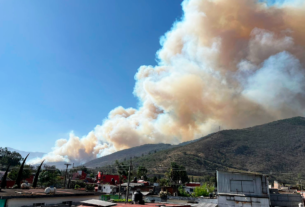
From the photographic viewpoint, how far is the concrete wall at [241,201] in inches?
1328

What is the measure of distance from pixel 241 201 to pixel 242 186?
8.10 ft

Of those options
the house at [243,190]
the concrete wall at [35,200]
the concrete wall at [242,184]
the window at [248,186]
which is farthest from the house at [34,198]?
the window at [248,186]

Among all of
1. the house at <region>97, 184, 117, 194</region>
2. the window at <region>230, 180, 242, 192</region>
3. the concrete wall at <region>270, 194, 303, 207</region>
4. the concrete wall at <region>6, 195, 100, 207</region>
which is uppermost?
the window at <region>230, 180, 242, 192</region>

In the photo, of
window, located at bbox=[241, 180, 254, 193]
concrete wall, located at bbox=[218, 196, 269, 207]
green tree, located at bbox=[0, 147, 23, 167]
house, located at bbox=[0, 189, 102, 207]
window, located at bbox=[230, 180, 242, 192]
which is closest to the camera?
house, located at bbox=[0, 189, 102, 207]

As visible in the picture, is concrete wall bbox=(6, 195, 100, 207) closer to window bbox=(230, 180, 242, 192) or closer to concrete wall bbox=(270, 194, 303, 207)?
window bbox=(230, 180, 242, 192)

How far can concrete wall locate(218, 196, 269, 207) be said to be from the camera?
111 ft

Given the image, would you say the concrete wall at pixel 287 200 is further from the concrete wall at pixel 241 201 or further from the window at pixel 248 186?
the concrete wall at pixel 241 201

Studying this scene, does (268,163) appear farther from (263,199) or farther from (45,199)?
Answer: (45,199)

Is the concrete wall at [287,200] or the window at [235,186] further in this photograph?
the concrete wall at [287,200]

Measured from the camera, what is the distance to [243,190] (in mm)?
36312

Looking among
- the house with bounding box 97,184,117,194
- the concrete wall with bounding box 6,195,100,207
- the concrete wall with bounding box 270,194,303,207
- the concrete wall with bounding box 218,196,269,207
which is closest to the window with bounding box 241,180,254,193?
the concrete wall with bounding box 218,196,269,207

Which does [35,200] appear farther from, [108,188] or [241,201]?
[108,188]

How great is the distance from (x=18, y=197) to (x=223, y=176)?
31004 mm

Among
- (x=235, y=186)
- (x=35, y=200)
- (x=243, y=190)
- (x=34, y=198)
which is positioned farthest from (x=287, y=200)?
(x=34, y=198)
